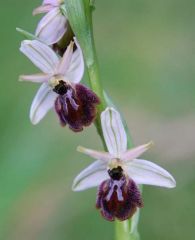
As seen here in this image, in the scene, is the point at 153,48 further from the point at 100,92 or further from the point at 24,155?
the point at 100,92

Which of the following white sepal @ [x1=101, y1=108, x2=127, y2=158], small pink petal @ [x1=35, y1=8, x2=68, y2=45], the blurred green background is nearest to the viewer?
white sepal @ [x1=101, y1=108, x2=127, y2=158]

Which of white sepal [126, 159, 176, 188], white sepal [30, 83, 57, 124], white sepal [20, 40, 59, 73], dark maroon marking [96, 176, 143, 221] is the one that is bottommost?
dark maroon marking [96, 176, 143, 221]

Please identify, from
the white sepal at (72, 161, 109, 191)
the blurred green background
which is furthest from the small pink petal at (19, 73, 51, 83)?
the blurred green background

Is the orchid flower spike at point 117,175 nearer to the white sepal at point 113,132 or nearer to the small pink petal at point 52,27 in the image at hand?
the white sepal at point 113,132

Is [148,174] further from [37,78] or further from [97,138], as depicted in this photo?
[97,138]

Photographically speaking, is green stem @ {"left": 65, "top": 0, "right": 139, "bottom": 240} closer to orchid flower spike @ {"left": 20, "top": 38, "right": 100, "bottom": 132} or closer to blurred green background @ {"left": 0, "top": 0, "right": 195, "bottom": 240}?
orchid flower spike @ {"left": 20, "top": 38, "right": 100, "bottom": 132}

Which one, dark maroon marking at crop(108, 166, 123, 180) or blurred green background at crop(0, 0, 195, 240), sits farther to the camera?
blurred green background at crop(0, 0, 195, 240)

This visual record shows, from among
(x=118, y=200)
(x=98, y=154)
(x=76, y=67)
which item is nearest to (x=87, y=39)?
(x=76, y=67)

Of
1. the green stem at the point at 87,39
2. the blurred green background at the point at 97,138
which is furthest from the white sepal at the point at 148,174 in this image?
the blurred green background at the point at 97,138
